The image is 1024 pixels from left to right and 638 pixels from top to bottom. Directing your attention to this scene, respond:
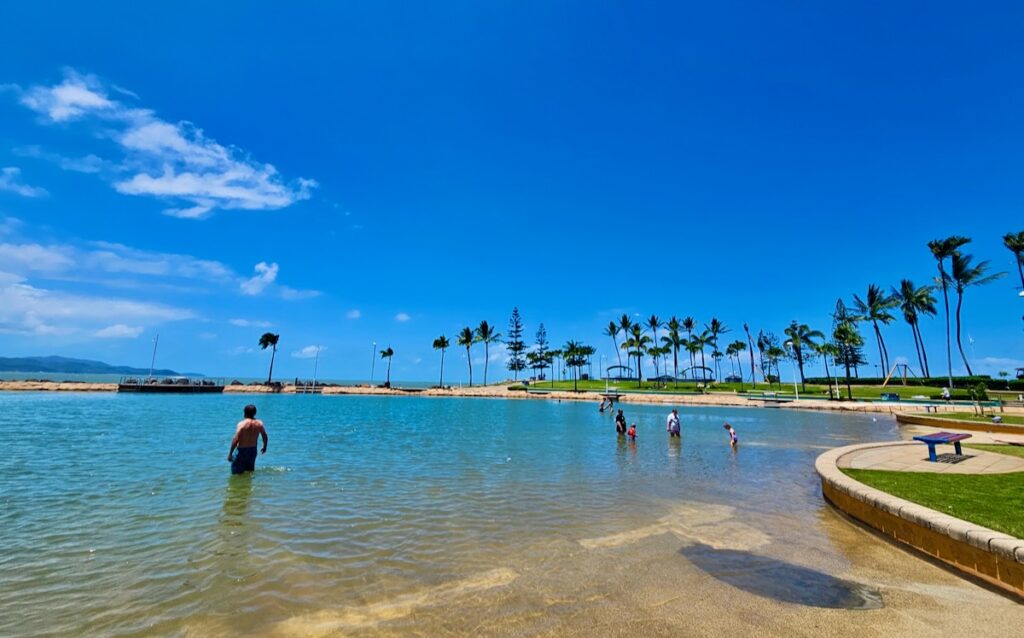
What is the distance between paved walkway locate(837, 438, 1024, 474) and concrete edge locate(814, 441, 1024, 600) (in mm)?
3093

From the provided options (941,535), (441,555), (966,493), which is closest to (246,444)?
(441,555)

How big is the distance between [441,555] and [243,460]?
819 centimetres

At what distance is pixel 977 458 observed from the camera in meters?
12.7

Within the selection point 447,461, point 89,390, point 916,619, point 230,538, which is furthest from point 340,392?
point 916,619

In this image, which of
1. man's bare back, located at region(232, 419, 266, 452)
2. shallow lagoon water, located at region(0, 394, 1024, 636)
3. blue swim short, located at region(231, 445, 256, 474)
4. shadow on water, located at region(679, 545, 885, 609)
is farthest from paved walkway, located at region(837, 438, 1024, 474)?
blue swim short, located at region(231, 445, 256, 474)

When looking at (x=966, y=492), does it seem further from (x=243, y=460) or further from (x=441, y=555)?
(x=243, y=460)

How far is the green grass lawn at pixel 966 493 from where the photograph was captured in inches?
261

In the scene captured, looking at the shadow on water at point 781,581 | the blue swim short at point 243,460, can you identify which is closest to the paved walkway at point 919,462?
the shadow on water at point 781,581

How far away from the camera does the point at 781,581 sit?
6.15 m

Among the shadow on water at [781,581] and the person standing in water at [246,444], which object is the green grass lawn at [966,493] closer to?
the shadow on water at [781,581]

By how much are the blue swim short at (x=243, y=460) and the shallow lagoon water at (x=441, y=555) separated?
44cm

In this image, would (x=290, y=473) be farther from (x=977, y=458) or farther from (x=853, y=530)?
(x=977, y=458)

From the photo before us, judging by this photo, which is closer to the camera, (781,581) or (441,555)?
(781,581)

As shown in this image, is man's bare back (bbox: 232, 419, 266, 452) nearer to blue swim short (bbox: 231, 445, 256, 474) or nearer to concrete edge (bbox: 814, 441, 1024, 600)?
blue swim short (bbox: 231, 445, 256, 474)
